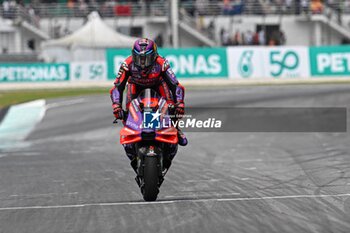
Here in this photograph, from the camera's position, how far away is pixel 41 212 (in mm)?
8297

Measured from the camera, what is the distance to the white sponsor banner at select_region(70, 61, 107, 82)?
35.6m

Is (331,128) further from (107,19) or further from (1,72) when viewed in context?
(107,19)

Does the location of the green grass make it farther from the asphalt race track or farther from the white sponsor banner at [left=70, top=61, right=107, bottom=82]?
the asphalt race track

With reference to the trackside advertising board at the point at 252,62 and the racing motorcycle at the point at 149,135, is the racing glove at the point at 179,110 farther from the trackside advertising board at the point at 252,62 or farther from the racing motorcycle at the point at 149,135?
the trackside advertising board at the point at 252,62

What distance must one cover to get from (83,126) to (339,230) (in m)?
14.5

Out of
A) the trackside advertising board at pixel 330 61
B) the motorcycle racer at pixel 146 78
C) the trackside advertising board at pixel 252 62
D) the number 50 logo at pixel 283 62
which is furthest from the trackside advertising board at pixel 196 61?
the motorcycle racer at pixel 146 78

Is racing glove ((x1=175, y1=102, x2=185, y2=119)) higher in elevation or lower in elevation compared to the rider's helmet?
lower

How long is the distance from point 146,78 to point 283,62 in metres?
27.0

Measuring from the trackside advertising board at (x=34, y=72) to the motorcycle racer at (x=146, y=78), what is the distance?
1060 inches

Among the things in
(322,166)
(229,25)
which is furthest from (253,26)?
(322,166)

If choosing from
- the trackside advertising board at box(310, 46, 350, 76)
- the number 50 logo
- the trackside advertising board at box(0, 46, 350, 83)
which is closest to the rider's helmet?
the trackside advertising board at box(0, 46, 350, 83)

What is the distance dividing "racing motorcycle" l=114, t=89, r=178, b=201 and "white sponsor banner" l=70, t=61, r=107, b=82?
26776 mm

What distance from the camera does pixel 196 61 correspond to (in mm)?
35281

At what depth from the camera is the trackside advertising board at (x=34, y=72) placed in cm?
3578
